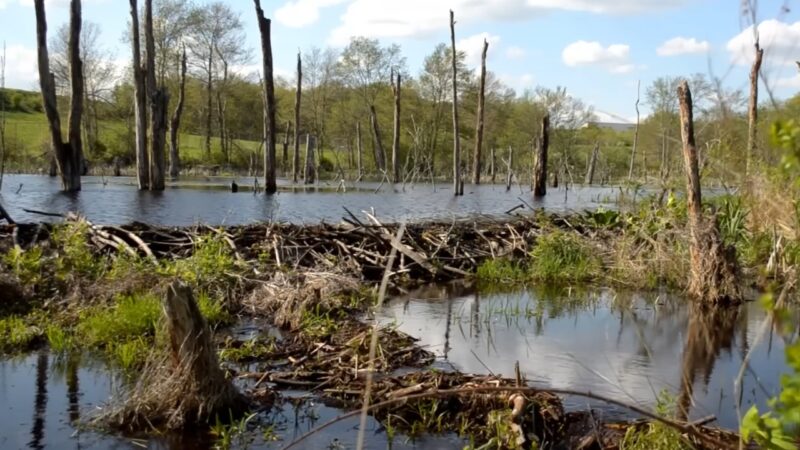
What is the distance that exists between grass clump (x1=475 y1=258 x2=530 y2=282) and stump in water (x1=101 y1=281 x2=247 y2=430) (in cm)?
728

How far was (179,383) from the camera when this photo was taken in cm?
536

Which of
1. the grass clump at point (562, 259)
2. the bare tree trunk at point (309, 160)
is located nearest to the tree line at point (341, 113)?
the bare tree trunk at point (309, 160)

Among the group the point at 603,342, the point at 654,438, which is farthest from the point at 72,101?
the point at 654,438

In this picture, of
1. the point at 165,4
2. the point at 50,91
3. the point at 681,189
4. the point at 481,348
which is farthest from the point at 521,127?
the point at 481,348

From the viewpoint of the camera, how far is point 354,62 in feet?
227

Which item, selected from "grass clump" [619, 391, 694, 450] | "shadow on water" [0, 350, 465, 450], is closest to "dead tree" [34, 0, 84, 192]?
"shadow on water" [0, 350, 465, 450]

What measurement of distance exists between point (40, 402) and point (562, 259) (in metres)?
8.85

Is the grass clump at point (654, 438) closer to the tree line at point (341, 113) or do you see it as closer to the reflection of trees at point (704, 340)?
the reflection of trees at point (704, 340)

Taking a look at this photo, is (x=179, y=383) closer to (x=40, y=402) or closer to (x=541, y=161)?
(x=40, y=402)

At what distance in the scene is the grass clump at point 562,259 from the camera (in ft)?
40.7

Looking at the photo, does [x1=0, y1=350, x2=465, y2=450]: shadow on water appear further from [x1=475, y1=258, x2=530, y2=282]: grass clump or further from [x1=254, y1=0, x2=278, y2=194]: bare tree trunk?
[x1=254, y1=0, x2=278, y2=194]: bare tree trunk

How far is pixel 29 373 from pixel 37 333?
1203 millimetres

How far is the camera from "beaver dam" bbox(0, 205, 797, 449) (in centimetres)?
520

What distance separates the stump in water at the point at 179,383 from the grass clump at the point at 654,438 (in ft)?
8.96
